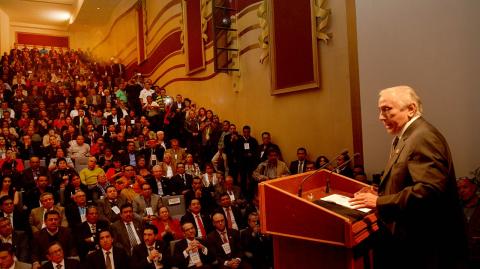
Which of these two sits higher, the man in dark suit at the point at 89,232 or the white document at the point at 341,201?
the white document at the point at 341,201

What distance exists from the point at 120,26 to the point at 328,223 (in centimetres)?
1391

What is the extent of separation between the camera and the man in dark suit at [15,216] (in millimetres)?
4285

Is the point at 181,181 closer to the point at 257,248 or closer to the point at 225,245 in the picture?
the point at 225,245

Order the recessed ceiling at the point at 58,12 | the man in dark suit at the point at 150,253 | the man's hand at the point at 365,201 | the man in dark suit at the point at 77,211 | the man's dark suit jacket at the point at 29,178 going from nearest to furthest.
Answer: the man's hand at the point at 365,201, the man in dark suit at the point at 150,253, the man in dark suit at the point at 77,211, the man's dark suit jacket at the point at 29,178, the recessed ceiling at the point at 58,12

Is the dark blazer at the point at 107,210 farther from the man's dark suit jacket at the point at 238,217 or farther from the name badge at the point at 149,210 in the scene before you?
the man's dark suit jacket at the point at 238,217

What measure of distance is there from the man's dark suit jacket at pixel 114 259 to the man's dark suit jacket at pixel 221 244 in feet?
2.78

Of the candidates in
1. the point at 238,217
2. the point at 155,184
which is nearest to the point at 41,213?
the point at 155,184

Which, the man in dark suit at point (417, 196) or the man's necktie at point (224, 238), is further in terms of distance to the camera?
the man's necktie at point (224, 238)

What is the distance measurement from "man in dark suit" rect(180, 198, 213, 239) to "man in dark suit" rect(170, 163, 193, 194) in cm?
72

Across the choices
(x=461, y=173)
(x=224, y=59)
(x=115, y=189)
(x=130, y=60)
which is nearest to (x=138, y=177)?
(x=115, y=189)

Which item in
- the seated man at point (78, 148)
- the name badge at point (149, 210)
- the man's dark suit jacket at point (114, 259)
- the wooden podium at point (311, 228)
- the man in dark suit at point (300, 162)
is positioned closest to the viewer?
the wooden podium at point (311, 228)

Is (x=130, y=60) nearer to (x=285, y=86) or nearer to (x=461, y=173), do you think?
(x=285, y=86)

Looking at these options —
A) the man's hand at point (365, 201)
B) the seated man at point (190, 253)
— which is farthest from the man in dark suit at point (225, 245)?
the man's hand at point (365, 201)

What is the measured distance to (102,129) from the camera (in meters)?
7.36
